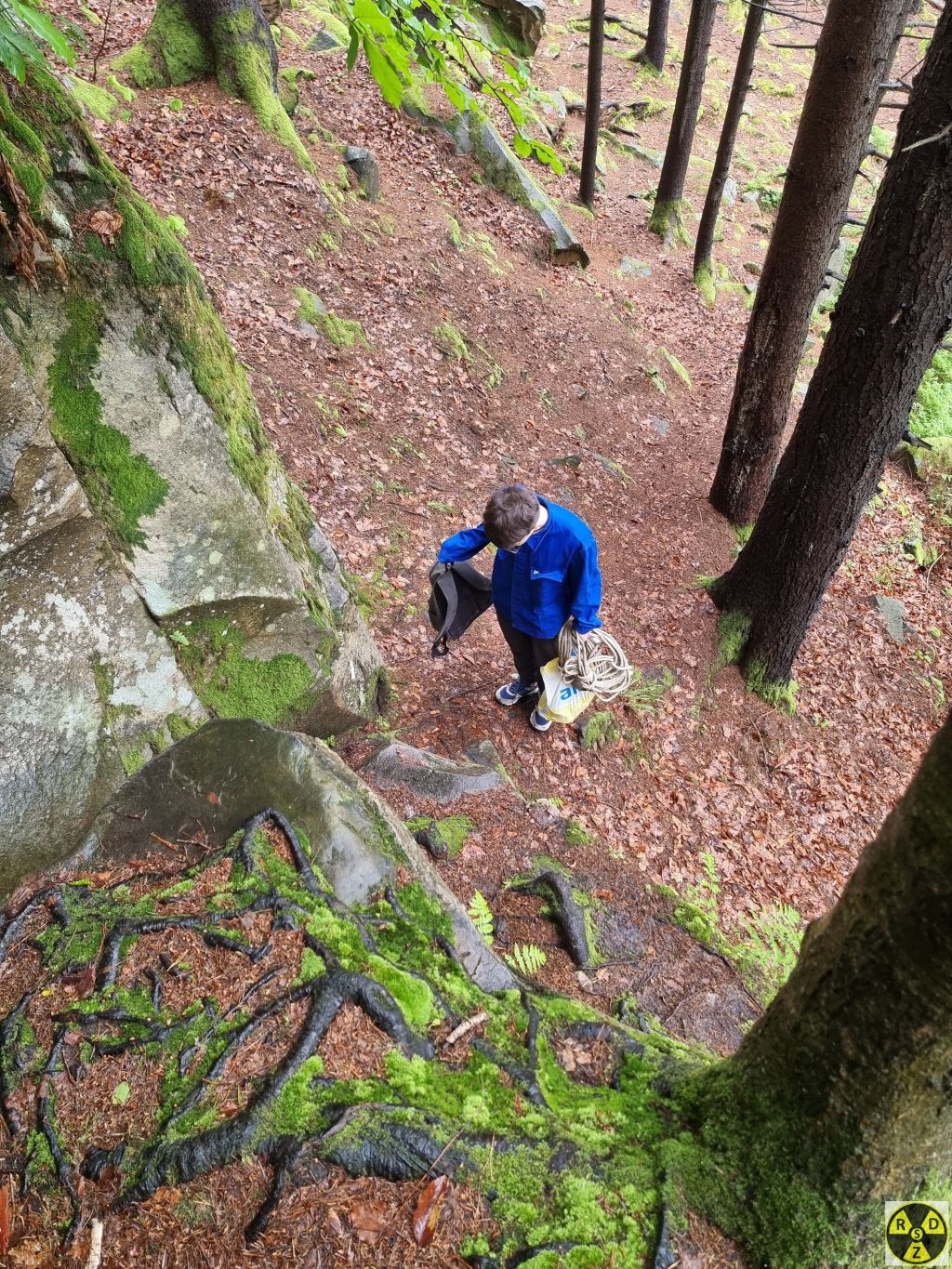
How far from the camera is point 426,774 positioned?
4664mm

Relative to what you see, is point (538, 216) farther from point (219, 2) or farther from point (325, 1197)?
point (325, 1197)

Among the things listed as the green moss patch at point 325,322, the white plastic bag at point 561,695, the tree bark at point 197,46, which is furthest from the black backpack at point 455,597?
the tree bark at point 197,46

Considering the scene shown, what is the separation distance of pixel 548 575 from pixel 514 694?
62.2 inches

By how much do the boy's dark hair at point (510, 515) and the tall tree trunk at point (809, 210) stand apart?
16.1 ft

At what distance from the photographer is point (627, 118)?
18641 millimetres

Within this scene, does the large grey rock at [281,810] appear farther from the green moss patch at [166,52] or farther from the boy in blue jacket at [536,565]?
the green moss patch at [166,52]

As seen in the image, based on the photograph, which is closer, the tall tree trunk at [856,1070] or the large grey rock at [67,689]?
Answer: the tall tree trunk at [856,1070]

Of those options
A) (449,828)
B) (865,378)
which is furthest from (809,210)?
(449,828)

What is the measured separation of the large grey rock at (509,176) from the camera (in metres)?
12.2

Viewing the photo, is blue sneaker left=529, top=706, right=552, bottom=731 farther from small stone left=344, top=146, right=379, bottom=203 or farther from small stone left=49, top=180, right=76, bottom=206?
small stone left=344, top=146, right=379, bottom=203

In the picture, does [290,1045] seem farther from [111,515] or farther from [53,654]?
[111,515]

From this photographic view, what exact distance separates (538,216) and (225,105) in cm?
540

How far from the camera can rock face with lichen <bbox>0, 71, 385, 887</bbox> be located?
3.15m

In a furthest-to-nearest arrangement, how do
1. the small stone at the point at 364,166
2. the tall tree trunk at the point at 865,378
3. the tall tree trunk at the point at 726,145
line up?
the tall tree trunk at the point at 726,145
the small stone at the point at 364,166
the tall tree trunk at the point at 865,378
